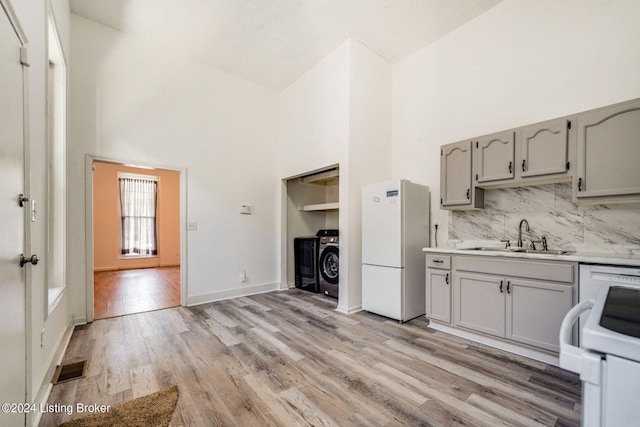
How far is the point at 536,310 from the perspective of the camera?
2.29 meters

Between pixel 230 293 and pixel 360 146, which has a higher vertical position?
pixel 360 146

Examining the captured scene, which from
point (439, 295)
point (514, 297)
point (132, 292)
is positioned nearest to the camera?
point (514, 297)

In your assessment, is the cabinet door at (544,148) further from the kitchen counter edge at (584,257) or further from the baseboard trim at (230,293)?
the baseboard trim at (230,293)

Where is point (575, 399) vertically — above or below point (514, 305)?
below

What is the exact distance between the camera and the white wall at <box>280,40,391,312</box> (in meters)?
3.66

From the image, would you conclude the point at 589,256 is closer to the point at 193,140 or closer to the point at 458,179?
the point at 458,179

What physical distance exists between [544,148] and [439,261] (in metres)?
1.44

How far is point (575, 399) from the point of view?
5.80 ft

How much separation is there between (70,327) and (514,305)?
4515mm

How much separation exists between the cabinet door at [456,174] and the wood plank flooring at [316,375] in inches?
58.8

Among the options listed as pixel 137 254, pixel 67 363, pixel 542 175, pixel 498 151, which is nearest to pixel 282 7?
pixel 498 151

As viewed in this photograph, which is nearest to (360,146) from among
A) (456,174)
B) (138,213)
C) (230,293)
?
(456,174)

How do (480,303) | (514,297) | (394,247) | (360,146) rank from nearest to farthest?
1. (514,297)
2. (480,303)
3. (394,247)
4. (360,146)

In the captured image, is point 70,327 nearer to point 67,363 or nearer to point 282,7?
point 67,363
